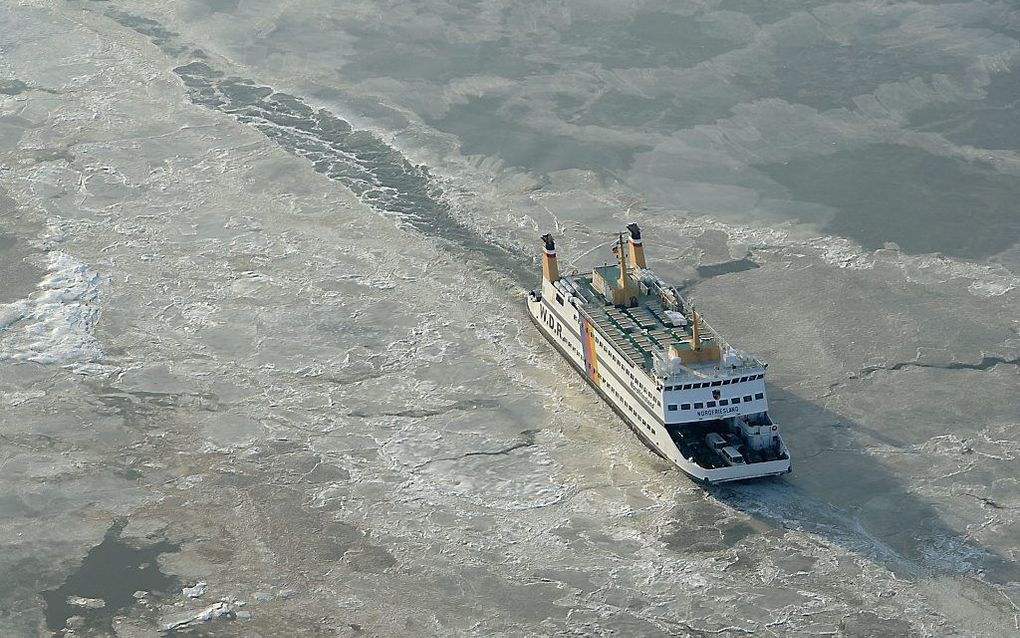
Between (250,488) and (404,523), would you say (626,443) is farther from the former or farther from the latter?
(250,488)

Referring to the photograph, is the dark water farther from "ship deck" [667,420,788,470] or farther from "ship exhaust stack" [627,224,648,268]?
"ship exhaust stack" [627,224,648,268]

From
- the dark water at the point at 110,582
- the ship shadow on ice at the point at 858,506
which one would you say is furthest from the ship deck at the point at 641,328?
the dark water at the point at 110,582

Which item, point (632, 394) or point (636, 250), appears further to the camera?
point (636, 250)

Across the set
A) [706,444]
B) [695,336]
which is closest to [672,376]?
[695,336]

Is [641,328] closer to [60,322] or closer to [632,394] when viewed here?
[632,394]

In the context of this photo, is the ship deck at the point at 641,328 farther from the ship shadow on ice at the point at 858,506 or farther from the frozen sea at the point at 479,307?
the ship shadow on ice at the point at 858,506
